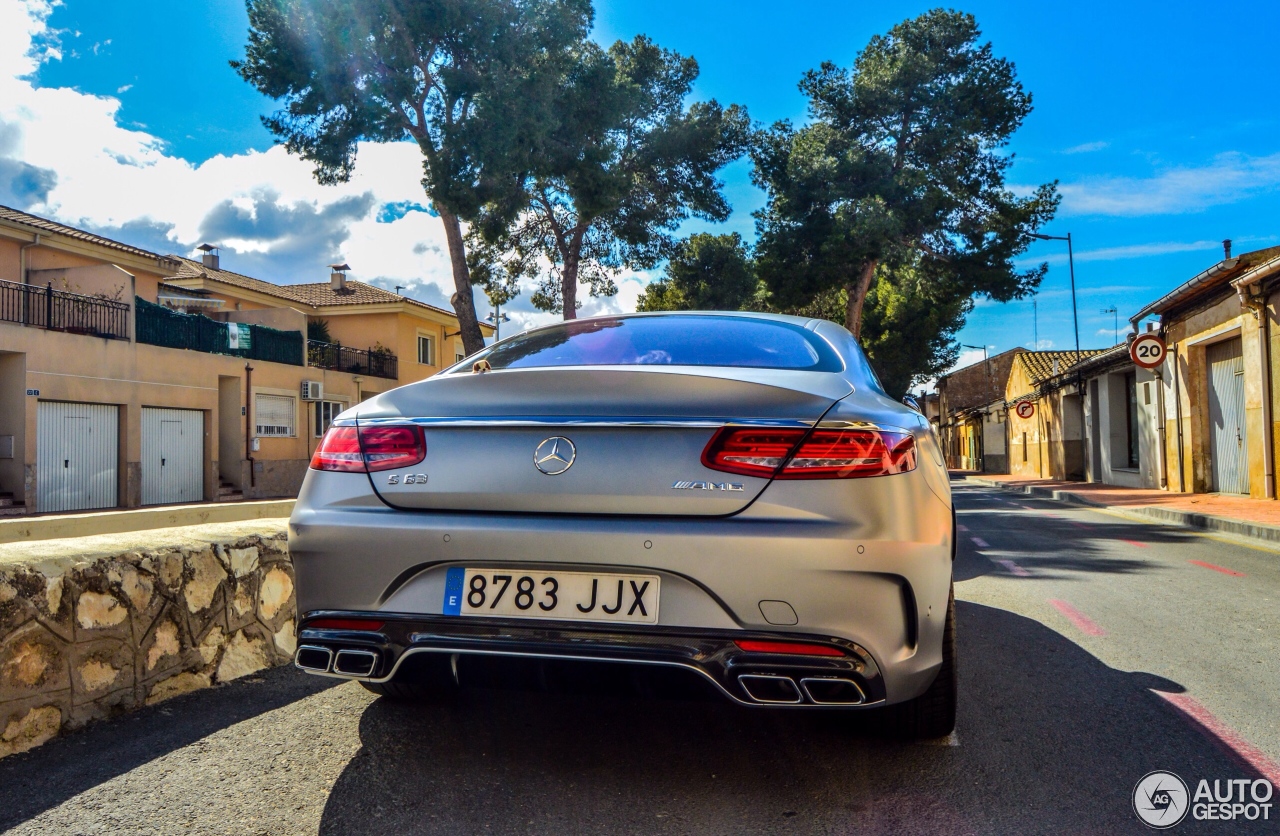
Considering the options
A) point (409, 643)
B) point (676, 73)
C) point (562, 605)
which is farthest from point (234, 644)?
point (676, 73)

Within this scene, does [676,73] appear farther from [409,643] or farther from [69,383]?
[409,643]

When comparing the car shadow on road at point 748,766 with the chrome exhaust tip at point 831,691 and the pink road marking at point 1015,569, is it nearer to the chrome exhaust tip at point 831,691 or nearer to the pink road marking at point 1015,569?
the chrome exhaust tip at point 831,691

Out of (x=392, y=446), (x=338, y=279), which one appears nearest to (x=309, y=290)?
(x=338, y=279)

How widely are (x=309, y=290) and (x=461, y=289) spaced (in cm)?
2407

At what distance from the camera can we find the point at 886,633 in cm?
245

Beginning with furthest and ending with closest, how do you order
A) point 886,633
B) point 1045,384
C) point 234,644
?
point 1045,384 → point 234,644 → point 886,633

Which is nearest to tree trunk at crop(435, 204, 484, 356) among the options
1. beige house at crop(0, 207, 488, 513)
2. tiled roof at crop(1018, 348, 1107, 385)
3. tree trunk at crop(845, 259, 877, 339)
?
beige house at crop(0, 207, 488, 513)

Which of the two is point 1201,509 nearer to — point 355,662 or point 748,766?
point 748,766

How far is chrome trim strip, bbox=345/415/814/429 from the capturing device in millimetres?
2521

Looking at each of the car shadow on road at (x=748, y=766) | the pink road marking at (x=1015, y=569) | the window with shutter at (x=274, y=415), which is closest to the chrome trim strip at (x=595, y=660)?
the car shadow on road at (x=748, y=766)

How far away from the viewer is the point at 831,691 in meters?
2.41

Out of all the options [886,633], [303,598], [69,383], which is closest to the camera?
[886,633]

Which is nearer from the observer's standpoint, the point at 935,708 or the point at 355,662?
the point at 355,662

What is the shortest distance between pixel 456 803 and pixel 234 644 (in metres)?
1.91
